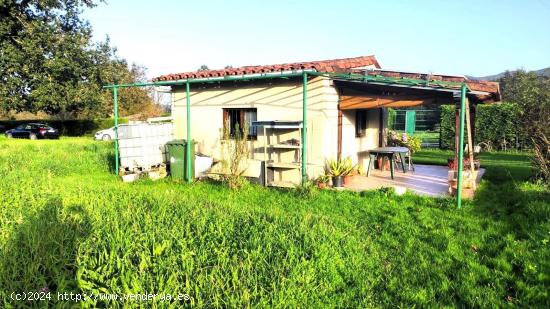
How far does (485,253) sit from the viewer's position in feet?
16.6

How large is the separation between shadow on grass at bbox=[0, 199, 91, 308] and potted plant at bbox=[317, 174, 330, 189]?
5210 millimetres

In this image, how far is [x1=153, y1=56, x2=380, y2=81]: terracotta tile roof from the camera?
9.06m

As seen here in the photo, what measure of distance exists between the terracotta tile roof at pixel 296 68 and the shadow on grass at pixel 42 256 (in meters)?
5.88

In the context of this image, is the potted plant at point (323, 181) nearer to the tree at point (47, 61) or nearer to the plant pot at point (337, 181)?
the plant pot at point (337, 181)

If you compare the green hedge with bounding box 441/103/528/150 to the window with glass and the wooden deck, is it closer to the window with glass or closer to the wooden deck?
the wooden deck

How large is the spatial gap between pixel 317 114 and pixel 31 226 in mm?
6503

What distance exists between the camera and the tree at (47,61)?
24156 millimetres

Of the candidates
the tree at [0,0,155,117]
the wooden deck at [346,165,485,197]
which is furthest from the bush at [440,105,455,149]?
the tree at [0,0,155,117]

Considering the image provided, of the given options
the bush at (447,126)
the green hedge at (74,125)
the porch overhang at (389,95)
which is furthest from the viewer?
the green hedge at (74,125)

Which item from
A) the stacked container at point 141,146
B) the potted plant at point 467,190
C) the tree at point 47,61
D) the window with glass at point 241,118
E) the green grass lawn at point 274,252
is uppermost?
the tree at point 47,61

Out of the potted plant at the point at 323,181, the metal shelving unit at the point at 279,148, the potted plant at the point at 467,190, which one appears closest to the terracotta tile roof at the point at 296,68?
the metal shelving unit at the point at 279,148

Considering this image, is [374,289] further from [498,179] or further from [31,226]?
[498,179]

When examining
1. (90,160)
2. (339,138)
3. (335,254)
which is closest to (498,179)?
(339,138)

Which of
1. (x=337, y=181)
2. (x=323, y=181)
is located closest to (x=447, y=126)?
(x=337, y=181)
